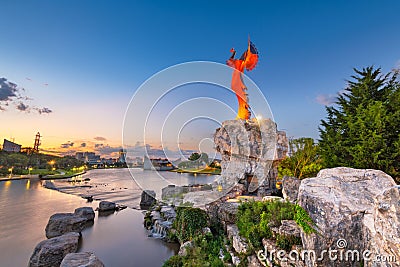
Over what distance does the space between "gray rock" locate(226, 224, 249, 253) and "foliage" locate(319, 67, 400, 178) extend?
7.97 m

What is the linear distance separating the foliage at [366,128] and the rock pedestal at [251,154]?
3.59 metres

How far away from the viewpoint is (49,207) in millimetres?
12984

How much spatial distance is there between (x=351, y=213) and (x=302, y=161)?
14014mm

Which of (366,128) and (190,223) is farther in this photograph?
(366,128)

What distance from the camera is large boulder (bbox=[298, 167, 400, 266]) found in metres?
2.38

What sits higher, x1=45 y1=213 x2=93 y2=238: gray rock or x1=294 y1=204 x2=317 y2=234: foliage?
x1=294 y1=204 x2=317 y2=234: foliage

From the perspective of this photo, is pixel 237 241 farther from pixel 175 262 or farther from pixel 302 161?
pixel 302 161

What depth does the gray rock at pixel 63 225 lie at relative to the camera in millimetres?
8625

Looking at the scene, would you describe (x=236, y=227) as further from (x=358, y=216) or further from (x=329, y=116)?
(x=329, y=116)

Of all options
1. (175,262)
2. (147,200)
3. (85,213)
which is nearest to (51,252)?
(175,262)

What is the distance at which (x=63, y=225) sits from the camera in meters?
8.88

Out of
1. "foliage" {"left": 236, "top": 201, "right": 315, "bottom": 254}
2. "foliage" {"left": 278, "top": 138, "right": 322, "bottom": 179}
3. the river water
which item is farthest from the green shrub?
"foliage" {"left": 278, "top": 138, "right": 322, "bottom": 179}

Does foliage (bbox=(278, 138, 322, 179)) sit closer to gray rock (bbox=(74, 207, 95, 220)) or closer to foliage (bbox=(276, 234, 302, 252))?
foliage (bbox=(276, 234, 302, 252))

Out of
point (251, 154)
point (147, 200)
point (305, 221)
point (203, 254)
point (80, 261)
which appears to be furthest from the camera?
point (147, 200)
